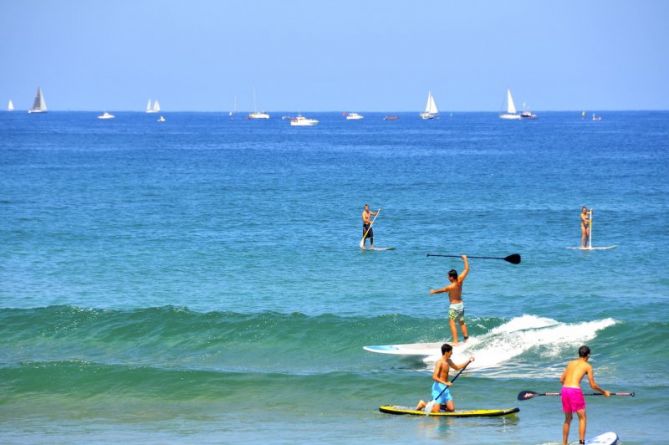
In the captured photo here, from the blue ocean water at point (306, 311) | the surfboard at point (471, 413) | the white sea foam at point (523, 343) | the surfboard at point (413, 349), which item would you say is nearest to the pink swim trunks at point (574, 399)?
the blue ocean water at point (306, 311)

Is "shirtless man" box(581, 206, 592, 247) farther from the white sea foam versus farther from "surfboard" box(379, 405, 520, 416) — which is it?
"surfboard" box(379, 405, 520, 416)

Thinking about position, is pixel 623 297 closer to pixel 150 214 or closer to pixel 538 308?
pixel 538 308

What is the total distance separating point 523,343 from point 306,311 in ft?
22.6

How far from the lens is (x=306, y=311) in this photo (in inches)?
1160

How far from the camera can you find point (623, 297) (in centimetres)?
3039

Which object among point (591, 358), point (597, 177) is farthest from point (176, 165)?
point (591, 358)

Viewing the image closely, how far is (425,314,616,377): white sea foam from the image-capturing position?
2320 cm

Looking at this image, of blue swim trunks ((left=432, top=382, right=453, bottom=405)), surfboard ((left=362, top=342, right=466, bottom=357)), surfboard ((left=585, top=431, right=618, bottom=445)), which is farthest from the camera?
surfboard ((left=362, top=342, right=466, bottom=357))

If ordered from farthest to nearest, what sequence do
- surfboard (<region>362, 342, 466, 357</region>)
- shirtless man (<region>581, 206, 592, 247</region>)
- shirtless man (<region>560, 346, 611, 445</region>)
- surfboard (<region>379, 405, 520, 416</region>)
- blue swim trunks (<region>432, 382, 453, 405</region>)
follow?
shirtless man (<region>581, 206, 592, 247</region>), surfboard (<region>362, 342, 466, 357</region>), blue swim trunks (<region>432, 382, 453, 405</region>), surfboard (<region>379, 405, 520, 416</region>), shirtless man (<region>560, 346, 611, 445</region>)

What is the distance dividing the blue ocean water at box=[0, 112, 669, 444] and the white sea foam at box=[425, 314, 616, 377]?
7 cm

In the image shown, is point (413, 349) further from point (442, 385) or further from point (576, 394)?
point (576, 394)

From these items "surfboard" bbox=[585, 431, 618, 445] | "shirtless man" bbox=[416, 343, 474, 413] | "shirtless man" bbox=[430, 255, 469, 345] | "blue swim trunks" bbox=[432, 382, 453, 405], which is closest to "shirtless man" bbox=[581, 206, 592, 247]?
"shirtless man" bbox=[430, 255, 469, 345]

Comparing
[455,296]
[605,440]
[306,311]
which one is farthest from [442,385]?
[306,311]

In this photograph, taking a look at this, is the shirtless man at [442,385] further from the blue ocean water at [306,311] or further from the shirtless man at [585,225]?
the shirtless man at [585,225]
